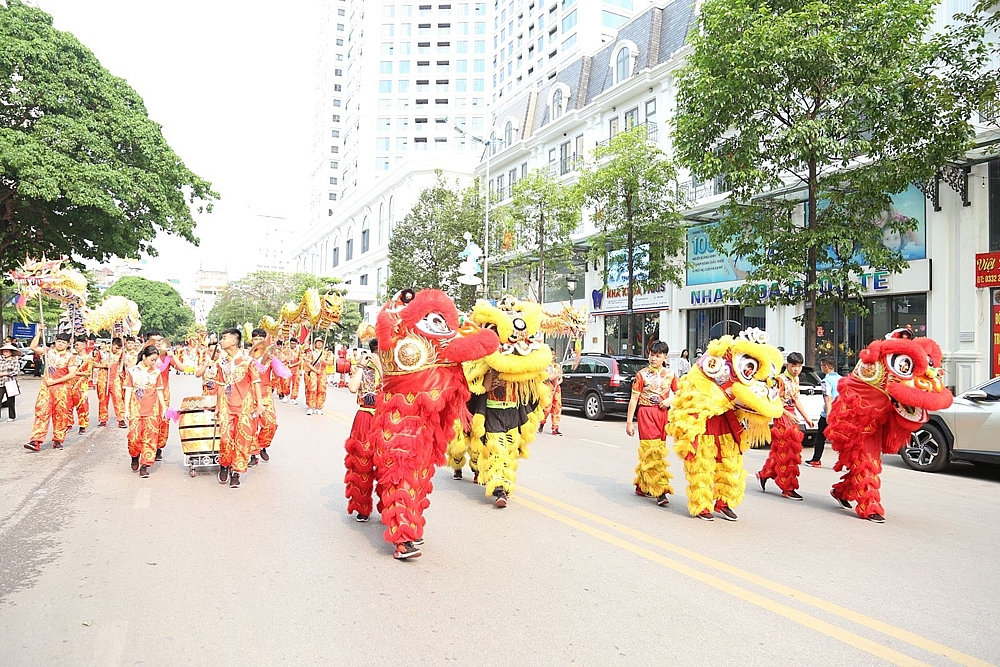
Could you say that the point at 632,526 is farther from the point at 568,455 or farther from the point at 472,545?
the point at 568,455

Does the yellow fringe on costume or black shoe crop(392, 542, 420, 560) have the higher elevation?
the yellow fringe on costume

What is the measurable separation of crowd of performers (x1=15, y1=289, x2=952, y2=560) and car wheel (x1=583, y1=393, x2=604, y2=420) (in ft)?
28.6

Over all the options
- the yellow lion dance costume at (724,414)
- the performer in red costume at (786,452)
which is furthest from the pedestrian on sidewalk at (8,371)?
the performer in red costume at (786,452)

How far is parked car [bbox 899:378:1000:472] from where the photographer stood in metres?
9.30

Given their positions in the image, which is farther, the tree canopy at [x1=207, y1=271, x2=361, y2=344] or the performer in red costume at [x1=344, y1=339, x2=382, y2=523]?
the tree canopy at [x1=207, y1=271, x2=361, y2=344]

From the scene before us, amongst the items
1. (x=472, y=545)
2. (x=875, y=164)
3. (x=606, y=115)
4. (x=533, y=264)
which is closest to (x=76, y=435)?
(x=472, y=545)

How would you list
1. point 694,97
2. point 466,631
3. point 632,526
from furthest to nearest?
point 694,97 → point 632,526 → point 466,631

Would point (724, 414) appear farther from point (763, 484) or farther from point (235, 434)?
point (235, 434)

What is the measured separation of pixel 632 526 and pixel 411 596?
254cm

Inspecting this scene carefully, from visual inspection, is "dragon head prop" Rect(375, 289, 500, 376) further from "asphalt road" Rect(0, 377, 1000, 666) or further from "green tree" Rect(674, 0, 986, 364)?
"green tree" Rect(674, 0, 986, 364)

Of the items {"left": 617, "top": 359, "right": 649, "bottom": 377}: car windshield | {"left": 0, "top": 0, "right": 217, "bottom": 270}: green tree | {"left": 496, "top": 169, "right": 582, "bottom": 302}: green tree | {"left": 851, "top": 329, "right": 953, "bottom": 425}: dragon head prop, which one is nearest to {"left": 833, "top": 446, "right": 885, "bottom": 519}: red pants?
{"left": 851, "top": 329, "right": 953, "bottom": 425}: dragon head prop

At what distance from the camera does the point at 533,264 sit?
2678 cm

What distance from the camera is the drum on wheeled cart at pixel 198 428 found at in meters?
8.61

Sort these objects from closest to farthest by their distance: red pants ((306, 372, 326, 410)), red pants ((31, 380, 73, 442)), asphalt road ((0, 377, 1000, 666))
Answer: asphalt road ((0, 377, 1000, 666)) → red pants ((31, 380, 73, 442)) → red pants ((306, 372, 326, 410))
